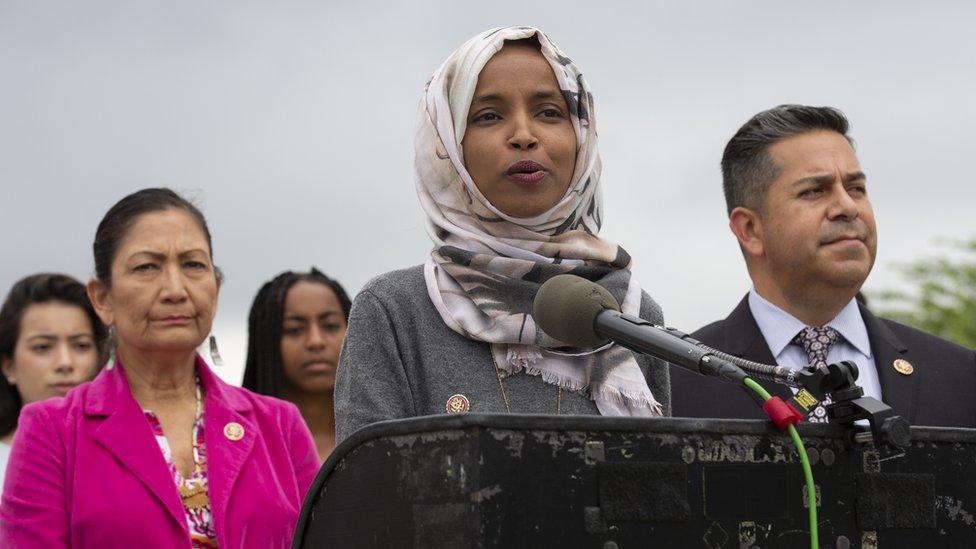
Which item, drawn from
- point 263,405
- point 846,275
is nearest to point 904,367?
point 846,275

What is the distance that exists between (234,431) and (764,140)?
1.99 m

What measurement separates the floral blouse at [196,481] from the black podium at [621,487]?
1.63 meters

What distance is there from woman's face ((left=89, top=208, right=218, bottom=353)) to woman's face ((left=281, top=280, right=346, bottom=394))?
172 cm

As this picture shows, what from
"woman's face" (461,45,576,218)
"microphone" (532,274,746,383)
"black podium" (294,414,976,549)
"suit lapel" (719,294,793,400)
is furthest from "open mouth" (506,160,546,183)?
"suit lapel" (719,294,793,400)

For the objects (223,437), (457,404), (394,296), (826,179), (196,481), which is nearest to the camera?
(457,404)

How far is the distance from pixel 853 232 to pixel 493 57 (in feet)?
5.18

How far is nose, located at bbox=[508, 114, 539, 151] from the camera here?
10.0ft

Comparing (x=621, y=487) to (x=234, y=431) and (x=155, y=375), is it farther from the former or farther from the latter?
(x=155, y=375)

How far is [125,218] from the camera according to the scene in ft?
14.0

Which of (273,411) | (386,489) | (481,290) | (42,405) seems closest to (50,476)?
(42,405)

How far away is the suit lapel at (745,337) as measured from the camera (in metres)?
4.23

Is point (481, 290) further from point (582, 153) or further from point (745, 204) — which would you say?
point (745, 204)

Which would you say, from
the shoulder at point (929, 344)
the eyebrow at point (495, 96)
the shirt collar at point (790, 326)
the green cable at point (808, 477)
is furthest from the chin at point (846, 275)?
the green cable at point (808, 477)

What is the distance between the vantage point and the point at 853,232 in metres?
4.22
